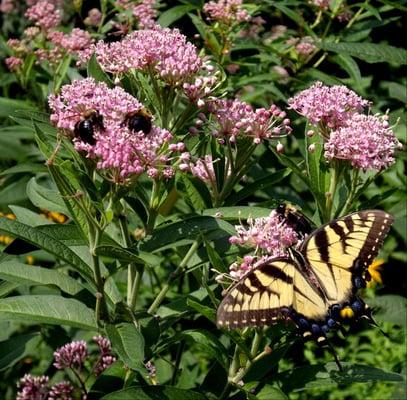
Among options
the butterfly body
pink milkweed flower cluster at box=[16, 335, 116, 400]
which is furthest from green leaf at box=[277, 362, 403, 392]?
pink milkweed flower cluster at box=[16, 335, 116, 400]

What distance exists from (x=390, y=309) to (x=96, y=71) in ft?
6.50

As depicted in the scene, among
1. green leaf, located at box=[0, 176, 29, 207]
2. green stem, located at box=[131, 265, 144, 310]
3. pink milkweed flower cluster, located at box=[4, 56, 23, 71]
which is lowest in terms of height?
green leaf, located at box=[0, 176, 29, 207]

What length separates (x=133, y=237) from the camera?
304 cm

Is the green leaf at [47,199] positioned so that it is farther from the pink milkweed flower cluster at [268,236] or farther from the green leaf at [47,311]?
the pink milkweed flower cluster at [268,236]

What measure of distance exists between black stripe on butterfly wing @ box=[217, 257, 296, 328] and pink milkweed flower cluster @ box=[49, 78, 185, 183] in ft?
1.20

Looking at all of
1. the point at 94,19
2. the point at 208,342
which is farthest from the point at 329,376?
the point at 94,19

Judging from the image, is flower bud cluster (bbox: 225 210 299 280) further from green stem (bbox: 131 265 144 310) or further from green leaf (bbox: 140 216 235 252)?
green stem (bbox: 131 265 144 310)

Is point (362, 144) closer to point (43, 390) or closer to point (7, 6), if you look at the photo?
point (43, 390)

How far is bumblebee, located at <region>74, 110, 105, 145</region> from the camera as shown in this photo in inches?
72.7

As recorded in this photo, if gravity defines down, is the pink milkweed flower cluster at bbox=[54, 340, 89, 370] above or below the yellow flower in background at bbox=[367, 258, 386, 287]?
above

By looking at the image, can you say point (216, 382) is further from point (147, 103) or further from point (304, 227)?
point (147, 103)

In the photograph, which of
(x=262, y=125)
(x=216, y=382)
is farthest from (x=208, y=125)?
(x=216, y=382)

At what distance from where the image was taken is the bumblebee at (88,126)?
1847mm

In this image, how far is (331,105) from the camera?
2197 millimetres
